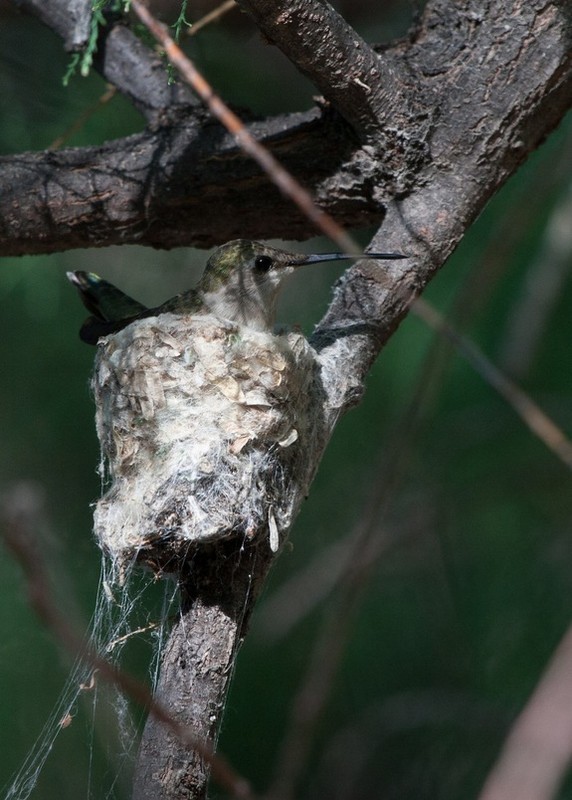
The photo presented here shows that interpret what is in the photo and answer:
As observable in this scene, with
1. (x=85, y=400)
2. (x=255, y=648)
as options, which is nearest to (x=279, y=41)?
(x=85, y=400)

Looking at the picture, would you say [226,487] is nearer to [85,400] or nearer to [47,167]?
[47,167]

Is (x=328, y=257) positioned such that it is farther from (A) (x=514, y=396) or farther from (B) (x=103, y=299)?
(A) (x=514, y=396)

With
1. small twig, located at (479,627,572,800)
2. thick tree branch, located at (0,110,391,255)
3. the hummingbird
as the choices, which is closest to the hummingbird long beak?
the hummingbird

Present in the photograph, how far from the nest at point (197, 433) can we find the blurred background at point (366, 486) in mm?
1702

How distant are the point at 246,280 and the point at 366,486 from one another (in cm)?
162

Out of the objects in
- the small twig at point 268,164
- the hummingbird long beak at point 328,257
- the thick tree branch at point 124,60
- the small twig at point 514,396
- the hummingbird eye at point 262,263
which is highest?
the thick tree branch at point 124,60

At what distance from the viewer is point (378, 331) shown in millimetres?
2766

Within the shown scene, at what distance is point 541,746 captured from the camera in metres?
0.70

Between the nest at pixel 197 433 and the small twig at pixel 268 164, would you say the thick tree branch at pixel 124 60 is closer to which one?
the nest at pixel 197 433

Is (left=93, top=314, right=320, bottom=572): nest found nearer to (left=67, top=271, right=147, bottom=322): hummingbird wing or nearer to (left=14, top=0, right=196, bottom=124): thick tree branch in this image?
(left=67, top=271, right=147, bottom=322): hummingbird wing

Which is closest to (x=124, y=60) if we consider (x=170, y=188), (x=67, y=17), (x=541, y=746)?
(x=67, y=17)

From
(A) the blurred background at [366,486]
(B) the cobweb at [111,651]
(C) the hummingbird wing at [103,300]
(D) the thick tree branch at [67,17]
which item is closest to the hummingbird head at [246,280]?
(C) the hummingbird wing at [103,300]

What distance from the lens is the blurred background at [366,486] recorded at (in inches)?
185

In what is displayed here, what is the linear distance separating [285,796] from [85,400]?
4409mm
